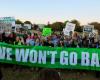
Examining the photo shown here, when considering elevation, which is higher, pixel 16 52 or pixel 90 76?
pixel 16 52

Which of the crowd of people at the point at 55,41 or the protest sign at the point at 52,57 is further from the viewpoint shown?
the crowd of people at the point at 55,41

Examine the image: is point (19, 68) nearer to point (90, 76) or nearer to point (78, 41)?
point (90, 76)

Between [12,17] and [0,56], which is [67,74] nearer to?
[0,56]

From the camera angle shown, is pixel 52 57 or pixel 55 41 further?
pixel 55 41

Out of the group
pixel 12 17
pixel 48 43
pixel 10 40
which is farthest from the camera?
pixel 12 17

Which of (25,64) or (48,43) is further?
(48,43)

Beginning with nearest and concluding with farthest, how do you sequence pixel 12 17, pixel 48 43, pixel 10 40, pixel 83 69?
1. pixel 83 69
2. pixel 48 43
3. pixel 10 40
4. pixel 12 17

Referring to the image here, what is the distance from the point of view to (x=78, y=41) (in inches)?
878

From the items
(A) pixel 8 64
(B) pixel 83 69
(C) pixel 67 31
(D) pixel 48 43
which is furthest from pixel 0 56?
(C) pixel 67 31

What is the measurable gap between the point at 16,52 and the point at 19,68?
747 mm

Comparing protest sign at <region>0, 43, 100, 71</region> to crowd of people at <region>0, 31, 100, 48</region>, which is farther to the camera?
crowd of people at <region>0, 31, 100, 48</region>

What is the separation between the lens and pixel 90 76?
53.8 feet

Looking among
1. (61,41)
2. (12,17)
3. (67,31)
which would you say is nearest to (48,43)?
(61,41)

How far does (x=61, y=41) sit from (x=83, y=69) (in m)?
5.85
